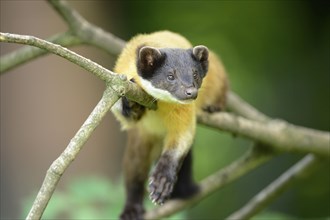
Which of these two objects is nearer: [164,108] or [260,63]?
[164,108]

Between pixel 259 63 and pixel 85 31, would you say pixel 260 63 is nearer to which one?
pixel 259 63

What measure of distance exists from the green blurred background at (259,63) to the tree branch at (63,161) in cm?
568

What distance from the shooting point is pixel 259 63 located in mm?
9133

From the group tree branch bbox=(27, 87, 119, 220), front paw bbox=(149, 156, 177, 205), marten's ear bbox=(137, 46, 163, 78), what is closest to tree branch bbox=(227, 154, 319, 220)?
front paw bbox=(149, 156, 177, 205)

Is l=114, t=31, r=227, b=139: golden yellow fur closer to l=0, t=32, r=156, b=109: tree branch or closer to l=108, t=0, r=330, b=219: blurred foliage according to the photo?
l=0, t=32, r=156, b=109: tree branch

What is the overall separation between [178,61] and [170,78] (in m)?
0.11

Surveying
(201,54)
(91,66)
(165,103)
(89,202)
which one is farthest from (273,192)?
(91,66)

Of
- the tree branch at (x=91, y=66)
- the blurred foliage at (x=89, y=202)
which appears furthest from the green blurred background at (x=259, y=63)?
the tree branch at (x=91, y=66)

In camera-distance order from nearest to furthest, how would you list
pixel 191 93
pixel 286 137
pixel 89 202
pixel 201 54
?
pixel 191 93, pixel 201 54, pixel 286 137, pixel 89 202

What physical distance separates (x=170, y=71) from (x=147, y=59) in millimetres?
157

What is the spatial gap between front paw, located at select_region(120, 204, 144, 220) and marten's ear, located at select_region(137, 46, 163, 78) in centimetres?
157

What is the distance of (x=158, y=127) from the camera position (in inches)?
183

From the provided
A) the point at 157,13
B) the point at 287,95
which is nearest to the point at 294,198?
the point at 287,95

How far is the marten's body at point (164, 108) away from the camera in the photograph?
3.93 metres
